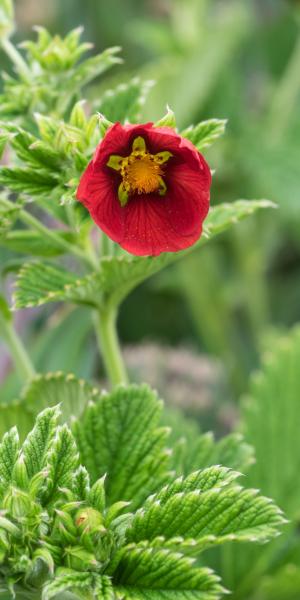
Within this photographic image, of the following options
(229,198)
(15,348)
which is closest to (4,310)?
(15,348)

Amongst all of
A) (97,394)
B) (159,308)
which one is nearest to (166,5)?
(159,308)

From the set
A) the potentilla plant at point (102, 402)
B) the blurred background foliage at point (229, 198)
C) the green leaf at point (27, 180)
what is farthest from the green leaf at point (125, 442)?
the blurred background foliage at point (229, 198)

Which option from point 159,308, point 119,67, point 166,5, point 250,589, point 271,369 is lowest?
point 250,589

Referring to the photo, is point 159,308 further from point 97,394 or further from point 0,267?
point 97,394

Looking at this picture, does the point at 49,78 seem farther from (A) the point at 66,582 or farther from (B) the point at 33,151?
(A) the point at 66,582

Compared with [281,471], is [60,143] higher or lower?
higher

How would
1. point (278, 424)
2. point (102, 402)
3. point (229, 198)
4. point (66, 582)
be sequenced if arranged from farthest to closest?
point (229, 198), point (278, 424), point (102, 402), point (66, 582)

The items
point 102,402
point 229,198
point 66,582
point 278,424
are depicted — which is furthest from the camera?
point 229,198
